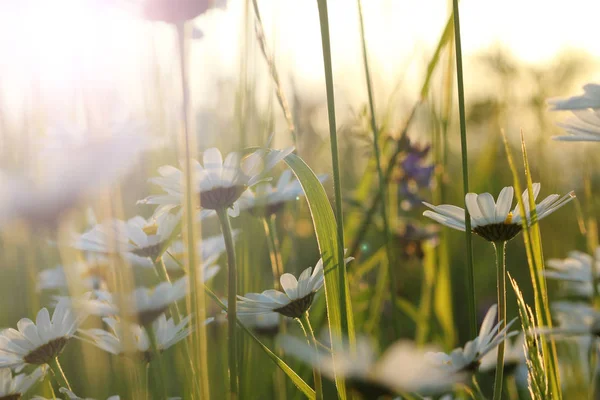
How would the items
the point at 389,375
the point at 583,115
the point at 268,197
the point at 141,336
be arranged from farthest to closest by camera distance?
1. the point at 268,197
2. the point at 141,336
3. the point at 583,115
4. the point at 389,375

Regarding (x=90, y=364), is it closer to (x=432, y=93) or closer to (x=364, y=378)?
(x=364, y=378)

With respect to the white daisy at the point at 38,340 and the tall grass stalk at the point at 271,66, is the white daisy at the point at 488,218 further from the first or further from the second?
the white daisy at the point at 38,340

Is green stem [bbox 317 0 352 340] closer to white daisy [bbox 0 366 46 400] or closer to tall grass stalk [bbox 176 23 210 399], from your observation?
tall grass stalk [bbox 176 23 210 399]

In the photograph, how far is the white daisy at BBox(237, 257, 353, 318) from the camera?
54 centimetres

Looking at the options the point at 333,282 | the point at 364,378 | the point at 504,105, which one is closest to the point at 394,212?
the point at 504,105

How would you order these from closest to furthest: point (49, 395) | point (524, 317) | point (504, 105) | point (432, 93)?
point (524, 317) → point (49, 395) → point (432, 93) → point (504, 105)

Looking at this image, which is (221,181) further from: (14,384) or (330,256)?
(14,384)

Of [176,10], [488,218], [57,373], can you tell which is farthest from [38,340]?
[488,218]

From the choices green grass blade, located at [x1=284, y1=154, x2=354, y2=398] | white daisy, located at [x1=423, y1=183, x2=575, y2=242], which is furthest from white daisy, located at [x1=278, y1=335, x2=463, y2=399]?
white daisy, located at [x1=423, y1=183, x2=575, y2=242]

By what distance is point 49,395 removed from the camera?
2.12ft

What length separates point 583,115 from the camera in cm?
49

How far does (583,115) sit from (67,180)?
39cm

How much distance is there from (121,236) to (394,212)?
2.59ft

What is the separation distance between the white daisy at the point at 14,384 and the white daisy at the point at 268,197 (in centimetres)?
28
